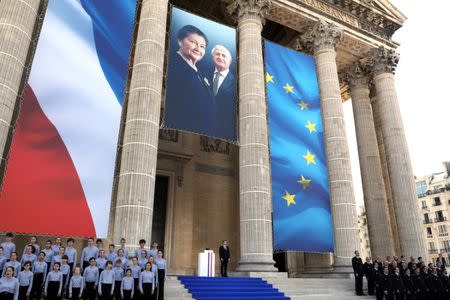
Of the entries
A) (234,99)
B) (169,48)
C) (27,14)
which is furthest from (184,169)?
(27,14)

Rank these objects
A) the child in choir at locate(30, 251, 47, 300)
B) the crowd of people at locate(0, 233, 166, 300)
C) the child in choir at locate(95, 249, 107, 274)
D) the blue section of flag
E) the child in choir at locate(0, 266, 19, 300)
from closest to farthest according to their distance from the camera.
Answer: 1. the child in choir at locate(0, 266, 19, 300)
2. the crowd of people at locate(0, 233, 166, 300)
3. the child in choir at locate(30, 251, 47, 300)
4. the child in choir at locate(95, 249, 107, 274)
5. the blue section of flag

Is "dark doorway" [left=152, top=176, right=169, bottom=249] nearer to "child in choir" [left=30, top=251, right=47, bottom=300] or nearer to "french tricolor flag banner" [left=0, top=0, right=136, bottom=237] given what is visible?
"french tricolor flag banner" [left=0, top=0, right=136, bottom=237]

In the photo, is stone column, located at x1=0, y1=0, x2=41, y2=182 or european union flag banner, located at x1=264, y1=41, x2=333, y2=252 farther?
european union flag banner, located at x1=264, y1=41, x2=333, y2=252

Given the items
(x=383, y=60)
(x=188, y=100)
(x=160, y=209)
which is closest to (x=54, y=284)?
(x=188, y=100)

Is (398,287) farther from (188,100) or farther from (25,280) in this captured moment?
(25,280)

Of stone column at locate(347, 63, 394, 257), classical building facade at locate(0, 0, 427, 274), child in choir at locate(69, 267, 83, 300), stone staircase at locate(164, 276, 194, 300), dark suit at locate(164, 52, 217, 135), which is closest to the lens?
child in choir at locate(69, 267, 83, 300)

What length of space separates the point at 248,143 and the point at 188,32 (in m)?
4.71

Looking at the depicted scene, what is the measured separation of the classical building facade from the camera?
10.5 meters

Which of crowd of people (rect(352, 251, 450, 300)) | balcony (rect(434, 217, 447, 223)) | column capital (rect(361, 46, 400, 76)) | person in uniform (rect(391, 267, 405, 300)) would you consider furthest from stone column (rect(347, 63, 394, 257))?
balcony (rect(434, 217, 447, 223))

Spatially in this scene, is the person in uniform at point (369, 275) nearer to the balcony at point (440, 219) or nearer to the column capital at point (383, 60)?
the column capital at point (383, 60)

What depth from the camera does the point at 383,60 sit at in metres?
19.4

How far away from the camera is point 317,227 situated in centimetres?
1410

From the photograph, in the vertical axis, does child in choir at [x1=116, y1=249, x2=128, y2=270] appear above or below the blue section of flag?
below

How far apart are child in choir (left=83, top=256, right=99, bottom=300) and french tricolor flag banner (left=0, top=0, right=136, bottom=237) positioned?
1.90 meters
